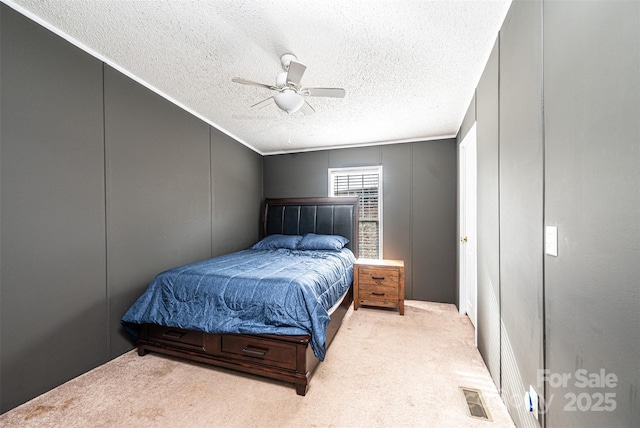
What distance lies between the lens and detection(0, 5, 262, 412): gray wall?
5.32ft

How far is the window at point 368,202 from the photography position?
414cm

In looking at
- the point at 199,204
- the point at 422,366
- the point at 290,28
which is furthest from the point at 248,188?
the point at 422,366

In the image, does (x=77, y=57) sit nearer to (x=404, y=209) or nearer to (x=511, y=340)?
(x=511, y=340)

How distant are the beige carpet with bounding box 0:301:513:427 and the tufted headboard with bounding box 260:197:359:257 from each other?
1.95 metres

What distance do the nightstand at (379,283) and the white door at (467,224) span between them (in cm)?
81

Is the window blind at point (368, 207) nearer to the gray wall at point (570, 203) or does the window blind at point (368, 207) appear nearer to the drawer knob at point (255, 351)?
the gray wall at point (570, 203)

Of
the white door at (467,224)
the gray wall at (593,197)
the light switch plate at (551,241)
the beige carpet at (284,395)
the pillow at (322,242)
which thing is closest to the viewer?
the gray wall at (593,197)

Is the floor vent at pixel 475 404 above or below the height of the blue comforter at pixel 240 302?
below

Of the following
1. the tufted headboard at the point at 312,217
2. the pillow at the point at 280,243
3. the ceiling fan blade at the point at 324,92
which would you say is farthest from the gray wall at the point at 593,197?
the pillow at the point at 280,243

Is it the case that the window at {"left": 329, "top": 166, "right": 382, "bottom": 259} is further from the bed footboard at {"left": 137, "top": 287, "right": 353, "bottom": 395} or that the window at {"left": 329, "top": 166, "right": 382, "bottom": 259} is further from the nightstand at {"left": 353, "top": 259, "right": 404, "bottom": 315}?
the bed footboard at {"left": 137, "top": 287, "right": 353, "bottom": 395}

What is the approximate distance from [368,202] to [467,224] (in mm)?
1519

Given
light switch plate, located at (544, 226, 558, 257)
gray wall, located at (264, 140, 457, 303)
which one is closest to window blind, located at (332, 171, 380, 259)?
gray wall, located at (264, 140, 457, 303)

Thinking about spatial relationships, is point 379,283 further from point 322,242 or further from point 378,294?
point 322,242

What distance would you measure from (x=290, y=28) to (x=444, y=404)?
9.25 feet
